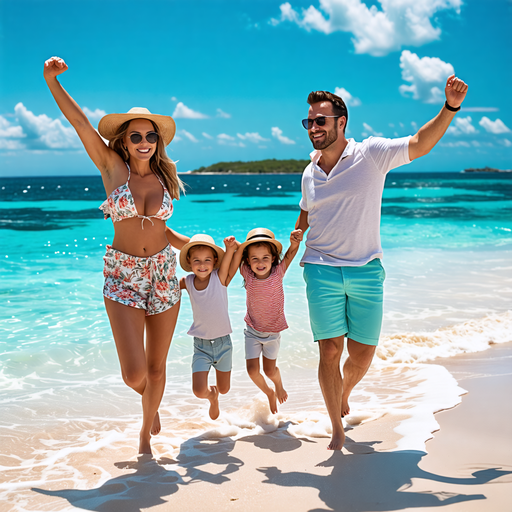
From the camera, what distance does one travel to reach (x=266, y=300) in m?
4.16

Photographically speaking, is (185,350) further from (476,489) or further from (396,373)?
(476,489)

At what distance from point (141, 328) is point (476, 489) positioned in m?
2.19

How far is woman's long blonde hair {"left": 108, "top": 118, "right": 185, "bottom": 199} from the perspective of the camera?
379cm

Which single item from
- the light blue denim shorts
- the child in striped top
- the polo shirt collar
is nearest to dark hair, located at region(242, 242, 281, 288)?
the child in striped top

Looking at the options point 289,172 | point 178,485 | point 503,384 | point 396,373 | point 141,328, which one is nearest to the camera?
point 178,485

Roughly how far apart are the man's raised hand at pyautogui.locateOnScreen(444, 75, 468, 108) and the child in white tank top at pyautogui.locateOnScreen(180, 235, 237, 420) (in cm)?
178

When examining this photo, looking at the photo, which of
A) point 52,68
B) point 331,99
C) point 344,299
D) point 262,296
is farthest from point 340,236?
point 52,68

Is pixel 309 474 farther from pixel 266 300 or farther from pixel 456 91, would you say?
pixel 456 91

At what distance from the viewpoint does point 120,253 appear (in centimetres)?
352

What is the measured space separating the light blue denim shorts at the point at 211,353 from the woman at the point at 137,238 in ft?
1.45

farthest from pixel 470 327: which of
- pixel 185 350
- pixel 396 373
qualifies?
pixel 185 350

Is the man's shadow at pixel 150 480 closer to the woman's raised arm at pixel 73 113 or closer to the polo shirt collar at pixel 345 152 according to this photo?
the woman's raised arm at pixel 73 113

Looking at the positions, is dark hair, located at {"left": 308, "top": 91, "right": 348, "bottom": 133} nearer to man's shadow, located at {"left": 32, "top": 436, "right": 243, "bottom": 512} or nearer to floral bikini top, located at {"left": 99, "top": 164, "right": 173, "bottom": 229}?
floral bikini top, located at {"left": 99, "top": 164, "right": 173, "bottom": 229}

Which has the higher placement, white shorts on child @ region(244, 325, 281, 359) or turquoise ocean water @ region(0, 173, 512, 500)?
white shorts on child @ region(244, 325, 281, 359)
